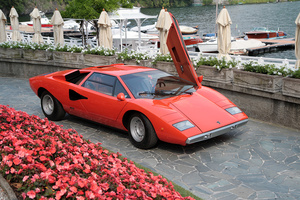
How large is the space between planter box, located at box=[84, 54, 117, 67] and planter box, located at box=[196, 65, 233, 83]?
384 centimetres

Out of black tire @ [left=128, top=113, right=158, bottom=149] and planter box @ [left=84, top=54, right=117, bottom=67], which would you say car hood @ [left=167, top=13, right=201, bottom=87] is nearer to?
black tire @ [left=128, top=113, right=158, bottom=149]

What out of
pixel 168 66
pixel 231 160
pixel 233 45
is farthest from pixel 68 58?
pixel 233 45

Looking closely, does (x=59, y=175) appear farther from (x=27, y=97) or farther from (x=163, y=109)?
(x=27, y=97)

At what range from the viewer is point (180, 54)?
28.6 feet

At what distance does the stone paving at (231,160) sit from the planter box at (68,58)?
18.3 ft

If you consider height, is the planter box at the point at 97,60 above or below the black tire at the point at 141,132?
above

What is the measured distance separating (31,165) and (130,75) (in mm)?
4015

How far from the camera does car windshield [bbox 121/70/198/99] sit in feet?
24.6

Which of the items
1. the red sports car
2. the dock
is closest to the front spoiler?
the red sports car

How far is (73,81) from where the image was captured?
8602 millimetres

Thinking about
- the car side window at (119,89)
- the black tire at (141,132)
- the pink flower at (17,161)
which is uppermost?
the car side window at (119,89)

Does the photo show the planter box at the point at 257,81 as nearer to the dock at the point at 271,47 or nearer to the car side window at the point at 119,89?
the car side window at the point at 119,89

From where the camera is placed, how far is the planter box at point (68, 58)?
14.3 metres

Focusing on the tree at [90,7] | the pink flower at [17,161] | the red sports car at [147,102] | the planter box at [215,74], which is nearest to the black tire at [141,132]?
the red sports car at [147,102]
